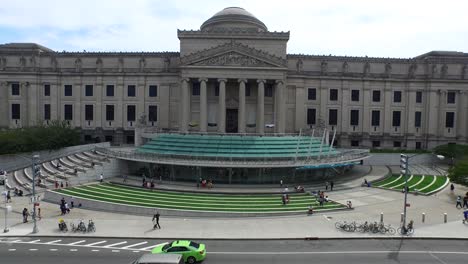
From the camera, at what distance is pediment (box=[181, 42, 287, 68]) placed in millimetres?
75000

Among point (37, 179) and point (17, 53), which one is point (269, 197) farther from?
point (17, 53)

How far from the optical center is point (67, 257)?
2642 cm

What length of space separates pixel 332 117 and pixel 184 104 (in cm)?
3390

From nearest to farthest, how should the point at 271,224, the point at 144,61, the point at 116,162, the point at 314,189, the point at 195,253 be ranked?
the point at 195,253 → the point at 271,224 → the point at 314,189 → the point at 116,162 → the point at 144,61

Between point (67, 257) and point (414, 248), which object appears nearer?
point (67, 257)

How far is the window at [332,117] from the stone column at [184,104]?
3223cm

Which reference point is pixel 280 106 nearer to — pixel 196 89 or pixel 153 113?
pixel 196 89

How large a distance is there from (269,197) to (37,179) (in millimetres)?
32505

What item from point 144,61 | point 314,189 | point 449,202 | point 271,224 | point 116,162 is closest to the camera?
point 271,224

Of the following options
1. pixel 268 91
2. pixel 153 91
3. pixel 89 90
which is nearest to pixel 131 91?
pixel 153 91

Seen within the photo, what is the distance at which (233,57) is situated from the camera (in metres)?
75.2

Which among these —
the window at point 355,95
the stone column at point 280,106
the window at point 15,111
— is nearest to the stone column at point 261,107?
the stone column at point 280,106

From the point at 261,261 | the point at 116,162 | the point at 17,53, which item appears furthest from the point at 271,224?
the point at 17,53

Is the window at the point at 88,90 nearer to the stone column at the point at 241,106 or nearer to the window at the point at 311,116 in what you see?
the stone column at the point at 241,106
